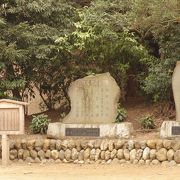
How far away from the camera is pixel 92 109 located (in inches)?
508

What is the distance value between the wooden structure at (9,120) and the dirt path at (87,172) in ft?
1.70

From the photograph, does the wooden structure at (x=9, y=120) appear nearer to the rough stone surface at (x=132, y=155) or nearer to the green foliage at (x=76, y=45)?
the green foliage at (x=76, y=45)

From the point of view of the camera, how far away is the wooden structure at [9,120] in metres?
12.0

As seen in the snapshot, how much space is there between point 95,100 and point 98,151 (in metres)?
1.49

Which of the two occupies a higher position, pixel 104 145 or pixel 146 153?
pixel 104 145

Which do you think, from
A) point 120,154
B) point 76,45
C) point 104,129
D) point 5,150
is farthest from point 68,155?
point 76,45

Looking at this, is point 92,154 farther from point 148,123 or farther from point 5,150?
point 5,150

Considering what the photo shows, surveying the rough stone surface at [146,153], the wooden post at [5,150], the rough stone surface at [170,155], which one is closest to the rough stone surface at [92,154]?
the rough stone surface at [146,153]

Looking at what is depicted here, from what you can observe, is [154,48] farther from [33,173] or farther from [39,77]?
[33,173]

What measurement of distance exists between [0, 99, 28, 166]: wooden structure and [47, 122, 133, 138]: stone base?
46.0 inches

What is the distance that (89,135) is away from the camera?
41.4 ft

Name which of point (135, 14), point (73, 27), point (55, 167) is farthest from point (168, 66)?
point (55, 167)

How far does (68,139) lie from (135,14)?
3901 mm

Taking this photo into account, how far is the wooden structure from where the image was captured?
39.4 feet
